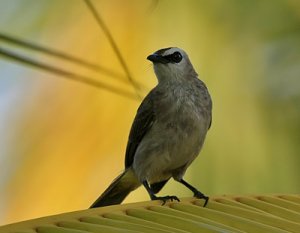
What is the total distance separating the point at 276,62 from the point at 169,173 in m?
0.65

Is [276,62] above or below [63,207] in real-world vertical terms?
above

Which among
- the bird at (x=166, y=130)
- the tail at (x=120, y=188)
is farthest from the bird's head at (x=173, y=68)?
the tail at (x=120, y=188)

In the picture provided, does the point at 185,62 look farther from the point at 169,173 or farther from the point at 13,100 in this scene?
the point at 13,100

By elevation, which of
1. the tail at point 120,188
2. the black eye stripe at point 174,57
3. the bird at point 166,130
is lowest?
the tail at point 120,188

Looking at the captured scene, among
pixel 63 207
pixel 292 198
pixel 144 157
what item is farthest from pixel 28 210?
pixel 292 198

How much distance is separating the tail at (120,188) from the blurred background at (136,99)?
0.28ft

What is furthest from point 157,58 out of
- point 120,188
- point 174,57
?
point 120,188

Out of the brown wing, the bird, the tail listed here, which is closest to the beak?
the bird

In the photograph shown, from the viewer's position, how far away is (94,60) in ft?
6.21

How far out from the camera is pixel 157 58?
2152 millimetres

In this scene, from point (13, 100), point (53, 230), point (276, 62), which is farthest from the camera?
point (13, 100)

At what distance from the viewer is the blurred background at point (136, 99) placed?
172cm

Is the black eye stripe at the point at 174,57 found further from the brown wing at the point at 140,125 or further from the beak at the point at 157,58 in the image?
the brown wing at the point at 140,125

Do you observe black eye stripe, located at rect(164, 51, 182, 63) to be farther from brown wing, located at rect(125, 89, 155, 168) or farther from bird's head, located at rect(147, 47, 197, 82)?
brown wing, located at rect(125, 89, 155, 168)
